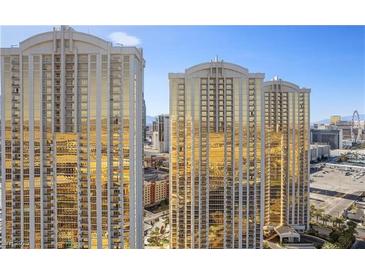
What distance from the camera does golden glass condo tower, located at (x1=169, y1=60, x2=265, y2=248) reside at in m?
5.15

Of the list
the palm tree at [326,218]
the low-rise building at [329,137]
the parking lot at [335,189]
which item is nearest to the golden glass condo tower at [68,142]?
the palm tree at [326,218]

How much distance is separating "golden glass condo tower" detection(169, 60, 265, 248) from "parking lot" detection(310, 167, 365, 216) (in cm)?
494

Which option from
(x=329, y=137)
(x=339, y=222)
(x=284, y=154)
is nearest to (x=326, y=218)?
(x=339, y=222)

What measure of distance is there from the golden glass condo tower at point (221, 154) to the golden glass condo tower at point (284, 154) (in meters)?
2.47

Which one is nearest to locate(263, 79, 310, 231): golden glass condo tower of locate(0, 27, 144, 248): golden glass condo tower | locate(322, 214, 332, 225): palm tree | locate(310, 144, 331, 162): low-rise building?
locate(322, 214, 332, 225): palm tree

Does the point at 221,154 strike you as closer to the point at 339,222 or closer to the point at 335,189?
the point at 339,222

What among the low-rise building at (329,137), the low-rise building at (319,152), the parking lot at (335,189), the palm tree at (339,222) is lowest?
the palm tree at (339,222)

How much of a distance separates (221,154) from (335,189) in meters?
8.06

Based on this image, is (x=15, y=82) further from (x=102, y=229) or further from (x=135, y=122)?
(x=102, y=229)

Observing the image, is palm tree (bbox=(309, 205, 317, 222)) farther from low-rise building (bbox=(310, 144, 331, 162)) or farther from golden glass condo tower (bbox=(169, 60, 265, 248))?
low-rise building (bbox=(310, 144, 331, 162))

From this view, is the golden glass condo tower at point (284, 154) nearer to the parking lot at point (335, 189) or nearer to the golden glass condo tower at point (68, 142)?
the parking lot at point (335, 189)

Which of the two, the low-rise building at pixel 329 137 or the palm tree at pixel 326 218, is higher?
the low-rise building at pixel 329 137

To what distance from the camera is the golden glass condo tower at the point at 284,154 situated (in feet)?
24.7
